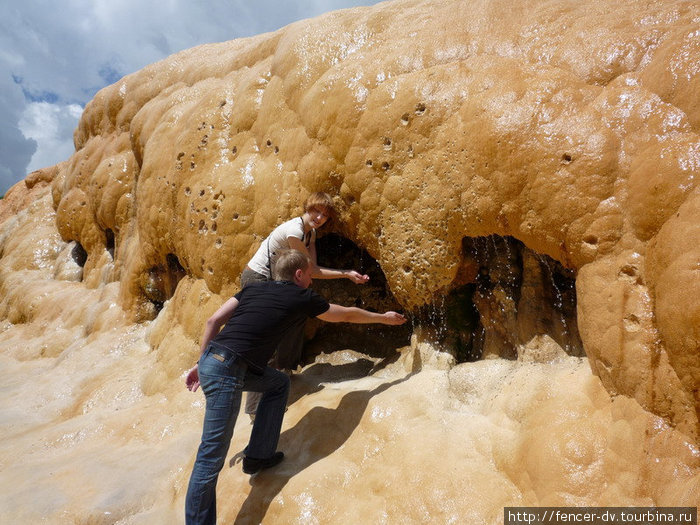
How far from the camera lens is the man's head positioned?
2.70m

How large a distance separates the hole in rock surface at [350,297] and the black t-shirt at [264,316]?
5.58 ft

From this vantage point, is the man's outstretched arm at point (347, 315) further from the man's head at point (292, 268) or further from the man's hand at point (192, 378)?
the man's hand at point (192, 378)

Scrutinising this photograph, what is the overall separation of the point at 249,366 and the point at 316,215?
1279 mm

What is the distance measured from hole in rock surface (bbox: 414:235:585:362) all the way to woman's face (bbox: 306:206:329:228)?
3.53 feet

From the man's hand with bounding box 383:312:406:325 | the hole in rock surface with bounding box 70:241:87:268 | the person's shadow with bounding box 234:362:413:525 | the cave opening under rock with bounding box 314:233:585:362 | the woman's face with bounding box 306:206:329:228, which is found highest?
the hole in rock surface with bounding box 70:241:87:268

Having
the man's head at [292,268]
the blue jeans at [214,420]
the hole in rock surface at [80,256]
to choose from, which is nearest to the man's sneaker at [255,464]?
the blue jeans at [214,420]

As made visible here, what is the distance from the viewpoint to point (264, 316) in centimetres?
256

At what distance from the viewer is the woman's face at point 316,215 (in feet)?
11.0

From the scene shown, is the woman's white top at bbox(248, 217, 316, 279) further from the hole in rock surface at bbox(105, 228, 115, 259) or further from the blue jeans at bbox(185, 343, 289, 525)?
the hole in rock surface at bbox(105, 228, 115, 259)

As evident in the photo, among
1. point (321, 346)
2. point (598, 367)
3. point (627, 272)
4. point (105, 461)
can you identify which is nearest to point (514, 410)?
point (598, 367)

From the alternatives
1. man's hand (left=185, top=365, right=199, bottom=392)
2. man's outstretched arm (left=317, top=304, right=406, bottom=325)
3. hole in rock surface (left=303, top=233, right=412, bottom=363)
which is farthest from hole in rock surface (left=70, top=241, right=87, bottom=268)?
man's outstretched arm (left=317, top=304, right=406, bottom=325)

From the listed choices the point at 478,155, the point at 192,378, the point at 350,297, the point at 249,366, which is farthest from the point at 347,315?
the point at 350,297

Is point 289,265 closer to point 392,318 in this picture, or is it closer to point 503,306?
point 392,318

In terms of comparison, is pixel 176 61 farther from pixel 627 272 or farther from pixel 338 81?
pixel 627 272
